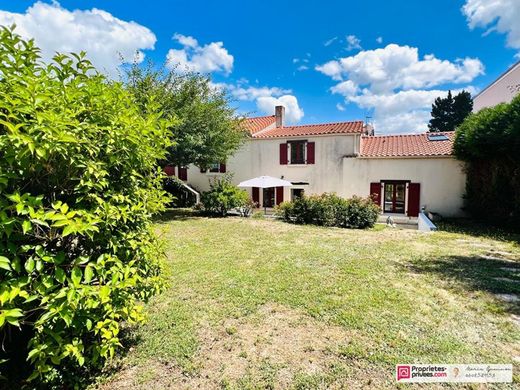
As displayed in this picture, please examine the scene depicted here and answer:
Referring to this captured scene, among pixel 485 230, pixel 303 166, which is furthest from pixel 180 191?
pixel 485 230

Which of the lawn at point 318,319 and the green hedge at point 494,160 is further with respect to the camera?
the green hedge at point 494,160

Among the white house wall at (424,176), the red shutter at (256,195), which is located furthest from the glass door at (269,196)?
the white house wall at (424,176)

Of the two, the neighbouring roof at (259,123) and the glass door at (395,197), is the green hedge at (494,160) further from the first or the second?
the neighbouring roof at (259,123)

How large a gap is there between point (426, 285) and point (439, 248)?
3.78 m

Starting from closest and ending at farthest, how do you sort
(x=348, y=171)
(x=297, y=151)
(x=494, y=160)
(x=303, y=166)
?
(x=494, y=160) → (x=348, y=171) → (x=303, y=166) → (x=297, y=151)

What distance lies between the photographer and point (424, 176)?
1697cm

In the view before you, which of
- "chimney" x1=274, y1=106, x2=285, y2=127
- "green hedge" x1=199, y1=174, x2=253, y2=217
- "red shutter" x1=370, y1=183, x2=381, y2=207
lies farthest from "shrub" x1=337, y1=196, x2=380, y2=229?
"chimney" x1=274, y1=106, x2=285, y2=127

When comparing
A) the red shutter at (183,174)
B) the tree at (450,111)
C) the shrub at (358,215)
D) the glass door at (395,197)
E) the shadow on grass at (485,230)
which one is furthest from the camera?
the tree at (450,111)

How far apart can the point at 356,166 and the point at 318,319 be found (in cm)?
1579

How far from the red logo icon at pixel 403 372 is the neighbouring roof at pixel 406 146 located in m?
16.4

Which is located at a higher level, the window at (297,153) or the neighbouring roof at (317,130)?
the neighbouring roof at (317,130)

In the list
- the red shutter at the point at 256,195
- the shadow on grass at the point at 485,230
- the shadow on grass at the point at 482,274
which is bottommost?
the shadow on grass at the point at 482,274

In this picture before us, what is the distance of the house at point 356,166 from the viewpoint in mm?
16750

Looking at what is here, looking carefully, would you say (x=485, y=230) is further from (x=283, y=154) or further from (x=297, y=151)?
(x=283, y=154)
